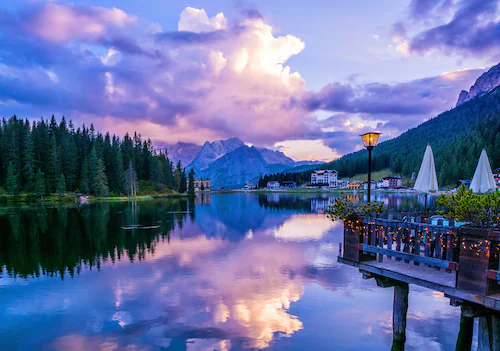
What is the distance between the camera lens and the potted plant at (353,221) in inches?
481

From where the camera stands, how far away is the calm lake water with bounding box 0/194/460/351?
14.9m

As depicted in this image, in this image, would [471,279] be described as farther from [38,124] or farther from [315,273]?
[38,124]

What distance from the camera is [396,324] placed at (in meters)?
13.2

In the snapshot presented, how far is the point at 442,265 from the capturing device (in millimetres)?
9570

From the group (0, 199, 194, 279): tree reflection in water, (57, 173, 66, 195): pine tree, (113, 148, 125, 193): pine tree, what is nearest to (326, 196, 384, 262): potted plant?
(0, 199, 194, 279): tree reflection in water

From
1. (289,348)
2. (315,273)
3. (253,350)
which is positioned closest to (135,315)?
(253,350)

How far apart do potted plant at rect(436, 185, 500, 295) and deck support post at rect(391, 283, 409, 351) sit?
375 cm

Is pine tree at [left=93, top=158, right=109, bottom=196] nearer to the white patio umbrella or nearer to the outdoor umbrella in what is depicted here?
the outdoor umbrella

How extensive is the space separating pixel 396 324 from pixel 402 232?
4646 mm

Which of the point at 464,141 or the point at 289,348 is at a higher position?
the point at 464,141

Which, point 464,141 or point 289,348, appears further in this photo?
point 464,141

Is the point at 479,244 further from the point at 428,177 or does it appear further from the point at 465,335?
the point at 428,177

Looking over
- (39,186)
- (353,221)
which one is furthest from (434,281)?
(39,186)

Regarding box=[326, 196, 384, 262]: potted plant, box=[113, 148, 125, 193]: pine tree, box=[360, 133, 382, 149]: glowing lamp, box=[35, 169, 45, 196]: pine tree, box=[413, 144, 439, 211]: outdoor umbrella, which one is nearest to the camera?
box=[326, 196, 384, 262]: potted plant
